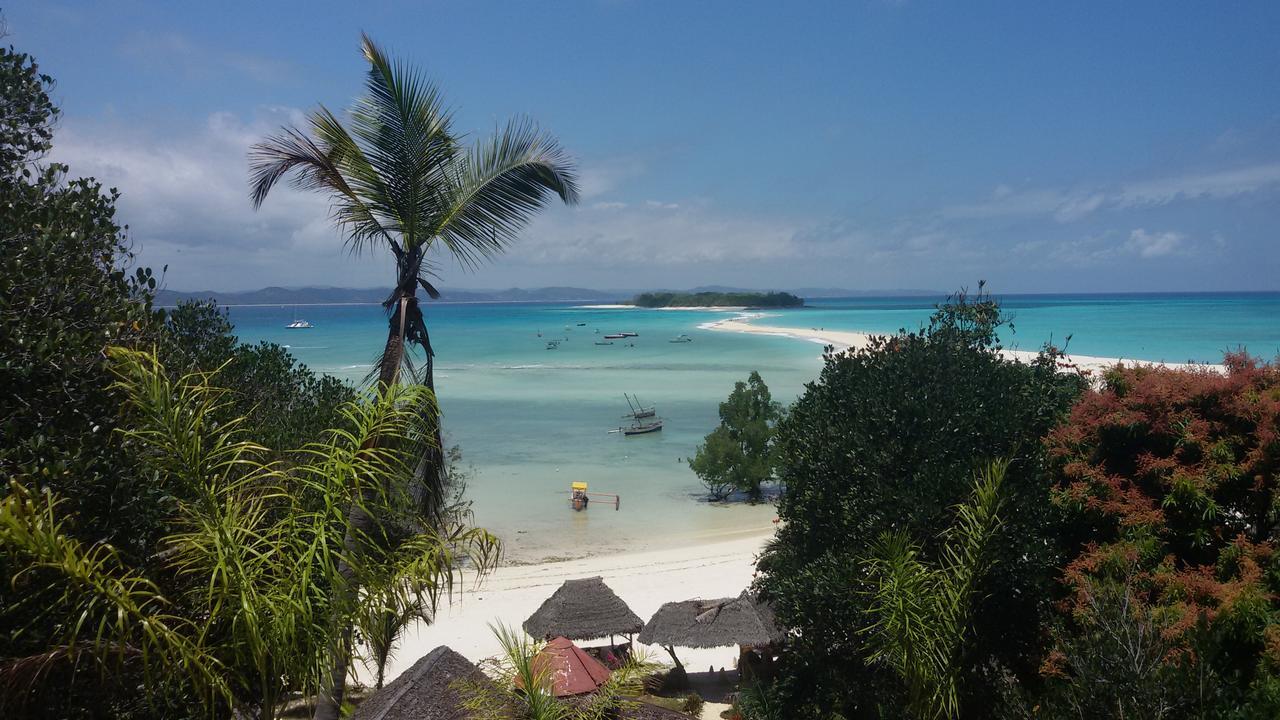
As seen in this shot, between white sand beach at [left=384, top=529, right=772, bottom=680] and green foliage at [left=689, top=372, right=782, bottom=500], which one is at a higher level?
green foliage at [left=689, top=372, right=782, bottom=500]

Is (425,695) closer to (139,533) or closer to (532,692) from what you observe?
(532,692)

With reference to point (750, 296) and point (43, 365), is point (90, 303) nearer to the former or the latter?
point (43, 365)

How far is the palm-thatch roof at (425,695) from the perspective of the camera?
26.0ft

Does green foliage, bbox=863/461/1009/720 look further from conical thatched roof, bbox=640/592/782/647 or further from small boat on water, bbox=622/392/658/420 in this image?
small boat on water, bbox=622/392/658/420

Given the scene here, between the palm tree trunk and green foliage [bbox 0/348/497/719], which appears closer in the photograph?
green foliage [bbox 0/348/497/719]

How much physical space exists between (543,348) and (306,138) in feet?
284

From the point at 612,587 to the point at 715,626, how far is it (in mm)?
5763

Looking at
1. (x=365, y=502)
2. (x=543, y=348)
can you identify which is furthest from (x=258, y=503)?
(x=543, y=348)

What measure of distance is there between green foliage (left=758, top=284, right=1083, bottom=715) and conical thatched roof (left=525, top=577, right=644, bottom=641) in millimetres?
4400

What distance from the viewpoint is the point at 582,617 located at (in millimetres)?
11742

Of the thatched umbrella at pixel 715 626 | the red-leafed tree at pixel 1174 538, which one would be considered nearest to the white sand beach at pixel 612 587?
the thatched umbrella at pixel 715 626

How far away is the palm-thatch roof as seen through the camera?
26.0 ft

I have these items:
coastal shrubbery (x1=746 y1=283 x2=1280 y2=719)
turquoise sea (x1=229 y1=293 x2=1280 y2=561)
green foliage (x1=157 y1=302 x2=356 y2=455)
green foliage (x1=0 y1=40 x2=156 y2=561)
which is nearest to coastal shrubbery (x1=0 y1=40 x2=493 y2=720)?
green foliage (x1=0 y1=40 x2=156 y2=561)

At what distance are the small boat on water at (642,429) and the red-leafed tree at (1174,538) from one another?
2953cm
